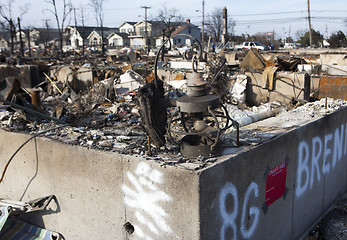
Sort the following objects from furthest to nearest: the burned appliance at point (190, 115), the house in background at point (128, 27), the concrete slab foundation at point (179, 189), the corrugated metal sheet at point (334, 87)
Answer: the house in background at point (128, 27) < the corrugated metal sheet at point (334, 87) < the burned appliance at point (190, 115) < the concrete slab foundation at point (179, 189)

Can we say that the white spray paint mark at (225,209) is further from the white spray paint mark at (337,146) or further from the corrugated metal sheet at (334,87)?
the corrugated metal sheet at (334,87)

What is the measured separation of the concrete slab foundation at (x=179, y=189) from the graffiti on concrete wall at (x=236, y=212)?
0.01 metres

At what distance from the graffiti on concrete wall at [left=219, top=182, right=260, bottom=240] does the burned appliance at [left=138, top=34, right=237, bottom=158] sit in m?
0.42

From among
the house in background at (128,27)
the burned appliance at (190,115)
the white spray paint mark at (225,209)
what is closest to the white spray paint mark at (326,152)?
the burned appliance at (190,115)

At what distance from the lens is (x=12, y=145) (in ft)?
14.7

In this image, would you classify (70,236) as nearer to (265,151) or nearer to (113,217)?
(113,217)

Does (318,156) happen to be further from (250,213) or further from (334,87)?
(334,87)

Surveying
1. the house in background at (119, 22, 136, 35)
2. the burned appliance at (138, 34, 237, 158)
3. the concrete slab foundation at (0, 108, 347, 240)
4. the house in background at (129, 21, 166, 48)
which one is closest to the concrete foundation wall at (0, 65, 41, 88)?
the concrete slab foundation at (0, 108, 347, 240)

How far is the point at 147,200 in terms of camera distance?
3.11 m

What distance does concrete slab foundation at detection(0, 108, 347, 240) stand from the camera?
2.91 meters

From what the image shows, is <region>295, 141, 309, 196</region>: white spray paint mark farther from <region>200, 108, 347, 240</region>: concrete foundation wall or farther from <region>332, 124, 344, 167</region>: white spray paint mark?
<region>332, 124, 344, 167</region>: white spray paint mark

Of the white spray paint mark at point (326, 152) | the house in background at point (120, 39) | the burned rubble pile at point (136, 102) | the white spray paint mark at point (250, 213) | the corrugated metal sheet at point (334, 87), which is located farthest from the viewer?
the house in background at point (120, 39)

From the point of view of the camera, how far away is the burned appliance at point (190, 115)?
312cm

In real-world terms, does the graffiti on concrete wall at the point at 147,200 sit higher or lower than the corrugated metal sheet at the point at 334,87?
lower
